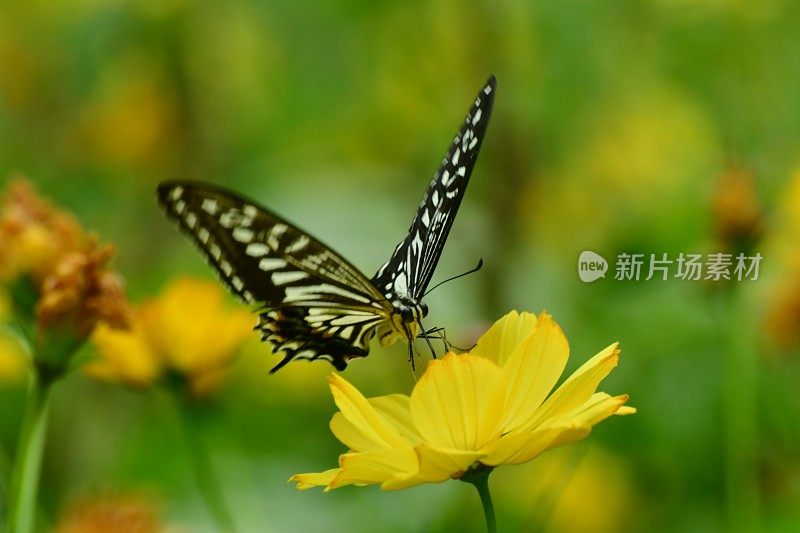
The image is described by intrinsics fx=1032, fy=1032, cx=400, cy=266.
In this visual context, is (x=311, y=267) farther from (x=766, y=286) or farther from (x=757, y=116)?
(x=757, y=116)

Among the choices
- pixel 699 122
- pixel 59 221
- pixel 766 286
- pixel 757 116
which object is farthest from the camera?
pixel 699 122

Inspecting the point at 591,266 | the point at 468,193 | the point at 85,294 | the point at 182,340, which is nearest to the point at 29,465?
the point at 85,294

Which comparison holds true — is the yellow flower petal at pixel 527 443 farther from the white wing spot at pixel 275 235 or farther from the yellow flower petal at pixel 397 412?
the white wing spot at pixel 275 235

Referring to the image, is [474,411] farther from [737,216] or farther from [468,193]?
[468,193]

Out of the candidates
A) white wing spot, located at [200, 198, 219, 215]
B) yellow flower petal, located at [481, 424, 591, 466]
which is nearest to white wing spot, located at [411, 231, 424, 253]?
white wing spot, located at [200, 198, 219, 215]

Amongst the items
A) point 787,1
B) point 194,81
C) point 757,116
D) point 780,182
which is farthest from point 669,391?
point 194,81

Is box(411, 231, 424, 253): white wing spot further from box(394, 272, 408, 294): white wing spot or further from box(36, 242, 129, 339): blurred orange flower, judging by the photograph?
box(36, 242, 129, 339): blurred orange flower

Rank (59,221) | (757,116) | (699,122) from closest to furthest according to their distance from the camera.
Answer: (59,221) → (757,116) → (699,122)
